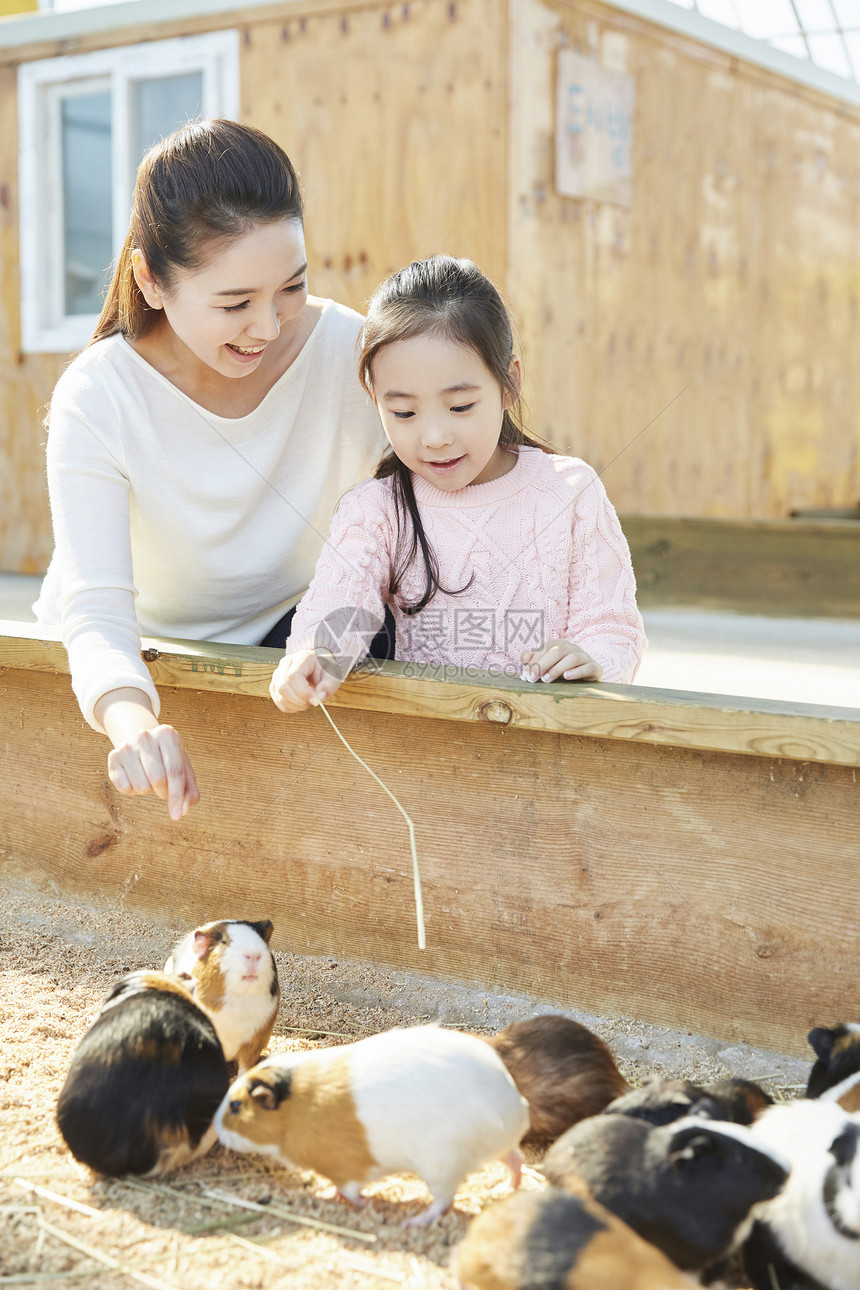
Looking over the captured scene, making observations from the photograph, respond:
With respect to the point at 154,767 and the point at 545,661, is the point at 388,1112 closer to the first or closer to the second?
the point at 154,767

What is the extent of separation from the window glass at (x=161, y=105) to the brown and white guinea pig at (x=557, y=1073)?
418cm

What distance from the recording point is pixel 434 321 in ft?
5.97

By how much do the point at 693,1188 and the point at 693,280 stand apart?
4.79 metres

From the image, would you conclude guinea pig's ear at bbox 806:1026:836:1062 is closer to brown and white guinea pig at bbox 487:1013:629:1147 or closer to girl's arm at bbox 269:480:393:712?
brown and white guinea pig at bbox 487:1013:629:1147

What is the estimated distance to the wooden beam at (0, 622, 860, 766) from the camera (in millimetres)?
1515

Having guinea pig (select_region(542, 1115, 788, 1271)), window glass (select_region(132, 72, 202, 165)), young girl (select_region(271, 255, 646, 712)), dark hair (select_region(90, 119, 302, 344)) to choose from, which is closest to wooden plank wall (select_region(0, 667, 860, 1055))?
young girl (select_region(271, 255, 646, 712))

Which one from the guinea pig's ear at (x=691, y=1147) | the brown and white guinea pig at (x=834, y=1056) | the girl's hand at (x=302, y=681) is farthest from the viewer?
the girl's hand at (x=302, y=681)

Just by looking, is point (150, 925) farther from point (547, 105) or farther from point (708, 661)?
point (547, 105)

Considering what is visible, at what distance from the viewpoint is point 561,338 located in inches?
182

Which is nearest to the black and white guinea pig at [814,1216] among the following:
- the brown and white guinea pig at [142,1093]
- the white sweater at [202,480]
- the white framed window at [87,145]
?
the brown and white guinea pig at [142,1093]

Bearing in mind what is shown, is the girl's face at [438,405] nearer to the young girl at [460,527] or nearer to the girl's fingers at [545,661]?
the young girl at [460,527]

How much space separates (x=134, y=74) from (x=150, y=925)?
3.77 m

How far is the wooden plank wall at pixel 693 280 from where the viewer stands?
4.41 m

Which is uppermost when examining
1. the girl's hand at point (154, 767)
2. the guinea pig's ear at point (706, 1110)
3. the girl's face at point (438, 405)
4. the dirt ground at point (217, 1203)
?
the girl's face at point (438, 405)
